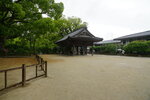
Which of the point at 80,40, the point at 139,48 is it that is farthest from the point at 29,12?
the point at 139,48

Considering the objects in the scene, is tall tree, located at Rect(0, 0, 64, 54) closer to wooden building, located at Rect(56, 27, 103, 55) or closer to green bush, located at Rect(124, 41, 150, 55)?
wooden building, located at Rect(56, 27, 103, 55)

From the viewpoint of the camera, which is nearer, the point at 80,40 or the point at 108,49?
the point at 80,40

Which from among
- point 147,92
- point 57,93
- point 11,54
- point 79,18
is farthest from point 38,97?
point 79,18

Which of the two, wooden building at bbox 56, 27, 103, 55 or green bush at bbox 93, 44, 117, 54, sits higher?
wooden building at bbox 56, 27, 103, 55

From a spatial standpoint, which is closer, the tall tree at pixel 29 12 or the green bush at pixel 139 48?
the tall tree at pixel 29 12

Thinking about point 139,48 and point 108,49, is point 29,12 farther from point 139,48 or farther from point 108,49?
point 108,49

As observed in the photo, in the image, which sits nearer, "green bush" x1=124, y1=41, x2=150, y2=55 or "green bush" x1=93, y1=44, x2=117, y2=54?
"green bush" x1=124, y1=41, x2=150, y2=55

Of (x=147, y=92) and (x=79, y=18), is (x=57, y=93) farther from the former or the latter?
(x=79, y=18)

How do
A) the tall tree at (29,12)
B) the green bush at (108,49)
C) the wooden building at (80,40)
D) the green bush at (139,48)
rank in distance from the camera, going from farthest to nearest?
the green bush at (108,49)
the wooden building at (80,40)
the green bush at (139,48)
the tall tree at (29,12)

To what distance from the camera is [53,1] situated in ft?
34.4

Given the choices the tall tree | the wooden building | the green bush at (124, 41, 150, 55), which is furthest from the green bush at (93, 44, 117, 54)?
the tall tree

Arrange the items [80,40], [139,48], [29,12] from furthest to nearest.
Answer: [80,40]
[139,48]
[29,12]

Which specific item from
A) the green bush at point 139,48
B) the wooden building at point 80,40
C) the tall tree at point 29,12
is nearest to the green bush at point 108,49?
the green bush at point 139,48

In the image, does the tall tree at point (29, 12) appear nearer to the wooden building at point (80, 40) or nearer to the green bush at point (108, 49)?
the wooden building at point (80, 40)
